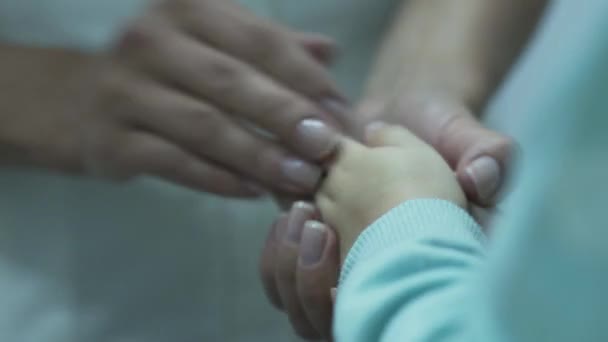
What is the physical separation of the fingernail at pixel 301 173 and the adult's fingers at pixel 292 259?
22mm

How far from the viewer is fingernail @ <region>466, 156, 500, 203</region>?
0.38 m

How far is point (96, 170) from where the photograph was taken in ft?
1.64

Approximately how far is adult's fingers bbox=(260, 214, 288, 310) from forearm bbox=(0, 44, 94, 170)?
0.46 ft

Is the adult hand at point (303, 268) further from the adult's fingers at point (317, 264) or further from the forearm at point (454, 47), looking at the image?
the forearm at point (454, 47)

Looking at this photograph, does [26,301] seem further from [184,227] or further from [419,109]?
[419,109]

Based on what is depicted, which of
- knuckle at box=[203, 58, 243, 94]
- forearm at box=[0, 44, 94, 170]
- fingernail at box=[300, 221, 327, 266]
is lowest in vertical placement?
forearm at box=[0, 44, 94, 170]

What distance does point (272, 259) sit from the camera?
0.42 m

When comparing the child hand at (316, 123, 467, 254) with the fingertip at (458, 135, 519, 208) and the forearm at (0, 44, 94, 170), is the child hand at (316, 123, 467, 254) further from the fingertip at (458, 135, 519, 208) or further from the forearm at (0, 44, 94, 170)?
the forearm at (0, 44, 94, 170)

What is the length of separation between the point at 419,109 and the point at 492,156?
3.3 inches

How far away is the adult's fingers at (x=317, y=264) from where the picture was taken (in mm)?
383

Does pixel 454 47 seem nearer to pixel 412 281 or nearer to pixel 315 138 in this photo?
pixel 315 138

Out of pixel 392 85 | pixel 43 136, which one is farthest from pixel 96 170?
pixel 392 85

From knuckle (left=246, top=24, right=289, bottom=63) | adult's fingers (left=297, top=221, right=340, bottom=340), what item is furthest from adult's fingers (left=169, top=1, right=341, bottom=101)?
adult's fingers (left=297, top=221, right=340, bottom=340)

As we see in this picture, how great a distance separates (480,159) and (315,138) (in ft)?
0.28
